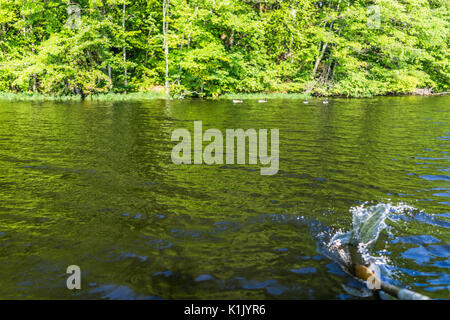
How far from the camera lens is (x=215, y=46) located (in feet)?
104

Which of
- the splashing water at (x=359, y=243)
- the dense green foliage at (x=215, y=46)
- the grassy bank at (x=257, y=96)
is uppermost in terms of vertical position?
the dense green foliage at (x=215, y=46)

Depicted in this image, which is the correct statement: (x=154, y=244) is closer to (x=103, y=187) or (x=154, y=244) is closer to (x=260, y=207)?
(x=260, y=207)

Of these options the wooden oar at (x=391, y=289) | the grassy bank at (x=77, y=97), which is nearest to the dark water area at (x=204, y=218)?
the wooden oar at (x=391, y=289)

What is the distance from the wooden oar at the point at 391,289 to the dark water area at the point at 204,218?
0.13 metres

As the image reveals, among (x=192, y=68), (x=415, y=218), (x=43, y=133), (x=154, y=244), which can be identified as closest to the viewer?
(x=154, y=244)

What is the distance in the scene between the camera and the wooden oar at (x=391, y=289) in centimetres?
283

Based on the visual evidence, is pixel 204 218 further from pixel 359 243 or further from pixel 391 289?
pixel 391 289

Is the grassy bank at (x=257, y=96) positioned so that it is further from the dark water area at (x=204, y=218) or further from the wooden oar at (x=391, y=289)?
the wooden oar at (x=391, y=289)

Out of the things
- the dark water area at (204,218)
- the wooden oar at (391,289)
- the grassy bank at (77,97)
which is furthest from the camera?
the grassy bank at (77,97)

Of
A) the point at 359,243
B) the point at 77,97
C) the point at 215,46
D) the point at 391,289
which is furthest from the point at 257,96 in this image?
the point at 391,289

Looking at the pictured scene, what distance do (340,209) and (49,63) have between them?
2962cm

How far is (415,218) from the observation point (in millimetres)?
5586

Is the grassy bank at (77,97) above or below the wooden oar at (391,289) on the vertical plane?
above

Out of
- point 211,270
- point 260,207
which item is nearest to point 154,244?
point 211,270
